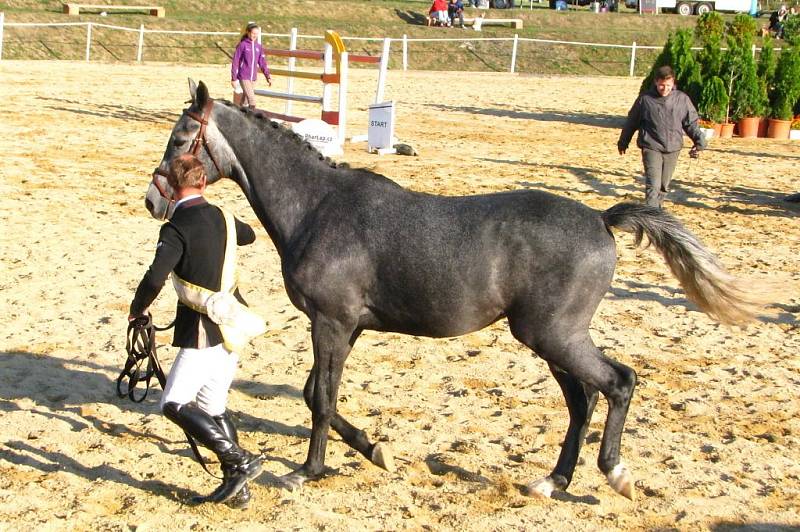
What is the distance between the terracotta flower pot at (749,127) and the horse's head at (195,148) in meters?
17.3

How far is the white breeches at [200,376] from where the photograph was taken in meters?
4.89

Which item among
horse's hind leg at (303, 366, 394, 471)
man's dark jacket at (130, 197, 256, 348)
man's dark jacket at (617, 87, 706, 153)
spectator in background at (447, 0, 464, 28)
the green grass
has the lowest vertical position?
horse's hind leg at (303, 366, 394, 471)

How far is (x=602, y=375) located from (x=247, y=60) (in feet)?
43.2

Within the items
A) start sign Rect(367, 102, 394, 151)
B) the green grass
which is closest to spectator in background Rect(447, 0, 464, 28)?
the green grass

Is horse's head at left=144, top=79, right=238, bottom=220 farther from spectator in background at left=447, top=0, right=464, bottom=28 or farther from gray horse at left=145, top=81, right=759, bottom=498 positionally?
spectator in background at left=447, top=0, right=464, bottom=28

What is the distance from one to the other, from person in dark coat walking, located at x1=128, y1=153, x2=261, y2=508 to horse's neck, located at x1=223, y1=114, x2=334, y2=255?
534 mm

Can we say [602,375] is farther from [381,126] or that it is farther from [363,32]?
[363,32]

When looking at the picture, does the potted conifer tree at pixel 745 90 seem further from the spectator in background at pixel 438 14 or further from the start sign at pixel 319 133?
the spectator in background at pixel 438 14

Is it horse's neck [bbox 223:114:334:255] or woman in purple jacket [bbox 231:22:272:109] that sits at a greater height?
woman in purple jacket [bbox 231:22:272:109]

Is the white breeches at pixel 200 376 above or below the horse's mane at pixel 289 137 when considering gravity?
below

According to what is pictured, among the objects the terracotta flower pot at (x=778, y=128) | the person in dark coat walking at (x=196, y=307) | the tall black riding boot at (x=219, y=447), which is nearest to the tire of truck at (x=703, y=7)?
the terracotta flower pot at (x=778, y=128)

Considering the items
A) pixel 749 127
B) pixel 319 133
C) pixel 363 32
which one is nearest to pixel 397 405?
pixel 319 133

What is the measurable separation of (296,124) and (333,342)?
1056 cm

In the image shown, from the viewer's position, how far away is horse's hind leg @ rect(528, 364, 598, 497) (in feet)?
17.3
